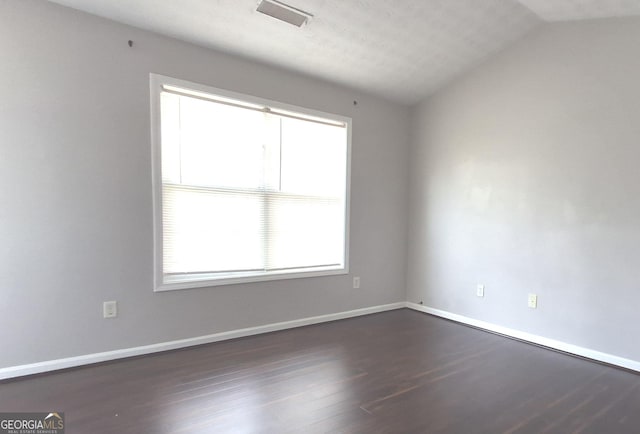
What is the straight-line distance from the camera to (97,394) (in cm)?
209

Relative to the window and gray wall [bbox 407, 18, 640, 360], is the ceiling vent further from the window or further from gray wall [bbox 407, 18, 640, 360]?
gray wall [bbox 407, 18, 640, 360]

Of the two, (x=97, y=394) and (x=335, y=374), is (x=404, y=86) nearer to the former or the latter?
(x=335, y=374)

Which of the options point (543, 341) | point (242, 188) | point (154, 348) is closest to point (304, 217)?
point (242, 188)

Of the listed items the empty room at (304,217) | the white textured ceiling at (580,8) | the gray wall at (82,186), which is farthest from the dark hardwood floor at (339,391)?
the white textured ceiling at (580,8)

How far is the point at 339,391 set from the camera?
2195 millimetres

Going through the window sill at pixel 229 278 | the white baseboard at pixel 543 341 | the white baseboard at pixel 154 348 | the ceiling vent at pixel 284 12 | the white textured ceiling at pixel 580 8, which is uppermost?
the white textured ceiling at pixel 580 8

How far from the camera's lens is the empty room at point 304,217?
7.20 ft

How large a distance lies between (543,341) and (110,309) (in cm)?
373

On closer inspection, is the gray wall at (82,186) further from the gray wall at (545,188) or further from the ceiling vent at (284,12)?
the gray wall at (545,188)

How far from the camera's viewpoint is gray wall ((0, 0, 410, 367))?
7.38 ft

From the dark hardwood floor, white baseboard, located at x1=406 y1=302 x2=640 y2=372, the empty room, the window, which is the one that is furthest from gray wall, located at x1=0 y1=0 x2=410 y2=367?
white baseboard, located at x1=406 y1=302 x2=640 y2=372

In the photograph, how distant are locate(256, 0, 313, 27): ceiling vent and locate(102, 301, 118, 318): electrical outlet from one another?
2468 mm

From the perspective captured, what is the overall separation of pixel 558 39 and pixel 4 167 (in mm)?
4499

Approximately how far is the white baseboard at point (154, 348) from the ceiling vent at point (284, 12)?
8.80 feet
